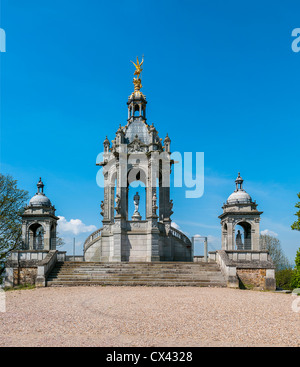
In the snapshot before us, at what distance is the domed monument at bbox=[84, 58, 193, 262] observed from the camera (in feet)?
85.0

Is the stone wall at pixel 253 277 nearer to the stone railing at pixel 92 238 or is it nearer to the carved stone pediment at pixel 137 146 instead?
the stone railing at pixel 92 238

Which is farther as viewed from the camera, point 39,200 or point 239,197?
point 39,200

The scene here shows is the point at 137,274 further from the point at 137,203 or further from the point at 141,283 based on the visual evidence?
the point at 137,203

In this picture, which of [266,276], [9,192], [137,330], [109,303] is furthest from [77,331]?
[9,192]

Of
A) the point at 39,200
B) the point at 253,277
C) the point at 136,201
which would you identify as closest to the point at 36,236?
the point at 39,200

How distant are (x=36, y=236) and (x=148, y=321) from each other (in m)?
24.4

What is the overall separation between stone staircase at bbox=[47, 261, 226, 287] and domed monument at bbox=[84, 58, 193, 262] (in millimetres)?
4226

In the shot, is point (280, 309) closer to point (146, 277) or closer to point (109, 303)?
point (109, 303)

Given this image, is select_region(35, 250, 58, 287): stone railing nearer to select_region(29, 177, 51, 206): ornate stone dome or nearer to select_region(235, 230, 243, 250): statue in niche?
select_region(29, 177, 51, 206): ornate stone dome

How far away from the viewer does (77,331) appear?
8148 millimetres

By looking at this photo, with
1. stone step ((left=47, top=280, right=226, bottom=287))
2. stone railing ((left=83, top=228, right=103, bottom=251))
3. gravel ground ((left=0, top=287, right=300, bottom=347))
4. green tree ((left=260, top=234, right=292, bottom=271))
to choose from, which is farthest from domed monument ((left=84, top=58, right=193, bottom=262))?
green tree ((left=260, top=234, right=292, bottom=271))

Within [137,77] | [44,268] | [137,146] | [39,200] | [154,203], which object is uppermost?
[137,77]

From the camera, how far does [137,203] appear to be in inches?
1188

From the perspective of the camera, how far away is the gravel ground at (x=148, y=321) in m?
7.35
